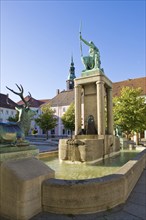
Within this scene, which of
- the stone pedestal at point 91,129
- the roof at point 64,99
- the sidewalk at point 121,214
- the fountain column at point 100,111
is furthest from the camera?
the roof at point 64,99

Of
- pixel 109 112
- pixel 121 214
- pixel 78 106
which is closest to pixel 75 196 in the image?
pixel 121 214

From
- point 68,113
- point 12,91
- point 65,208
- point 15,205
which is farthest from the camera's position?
point 68,113

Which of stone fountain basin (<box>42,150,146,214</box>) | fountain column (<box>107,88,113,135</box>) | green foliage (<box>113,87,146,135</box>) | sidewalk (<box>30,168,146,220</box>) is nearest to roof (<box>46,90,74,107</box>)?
green foliage (<box>113,87,146,135</box>)

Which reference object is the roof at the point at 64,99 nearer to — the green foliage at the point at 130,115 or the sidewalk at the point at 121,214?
the green foliage at the point at 130,115

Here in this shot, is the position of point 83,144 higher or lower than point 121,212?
higher

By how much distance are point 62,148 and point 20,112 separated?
5.66 m

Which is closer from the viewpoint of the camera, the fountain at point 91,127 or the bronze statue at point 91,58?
the fountain at point 91,127

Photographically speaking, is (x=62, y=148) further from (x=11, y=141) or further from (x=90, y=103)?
(x=11, y=141)

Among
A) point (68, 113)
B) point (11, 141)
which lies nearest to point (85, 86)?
point (11, 141)

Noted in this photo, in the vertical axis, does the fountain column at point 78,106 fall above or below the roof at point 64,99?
below

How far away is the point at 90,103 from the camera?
43.5 ft

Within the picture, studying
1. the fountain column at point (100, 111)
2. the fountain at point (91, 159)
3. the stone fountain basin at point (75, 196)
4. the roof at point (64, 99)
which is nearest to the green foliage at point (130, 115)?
the fountain at point (91, 159)

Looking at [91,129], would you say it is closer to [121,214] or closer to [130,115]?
[121,214]

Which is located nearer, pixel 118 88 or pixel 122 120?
pixel 122 120
